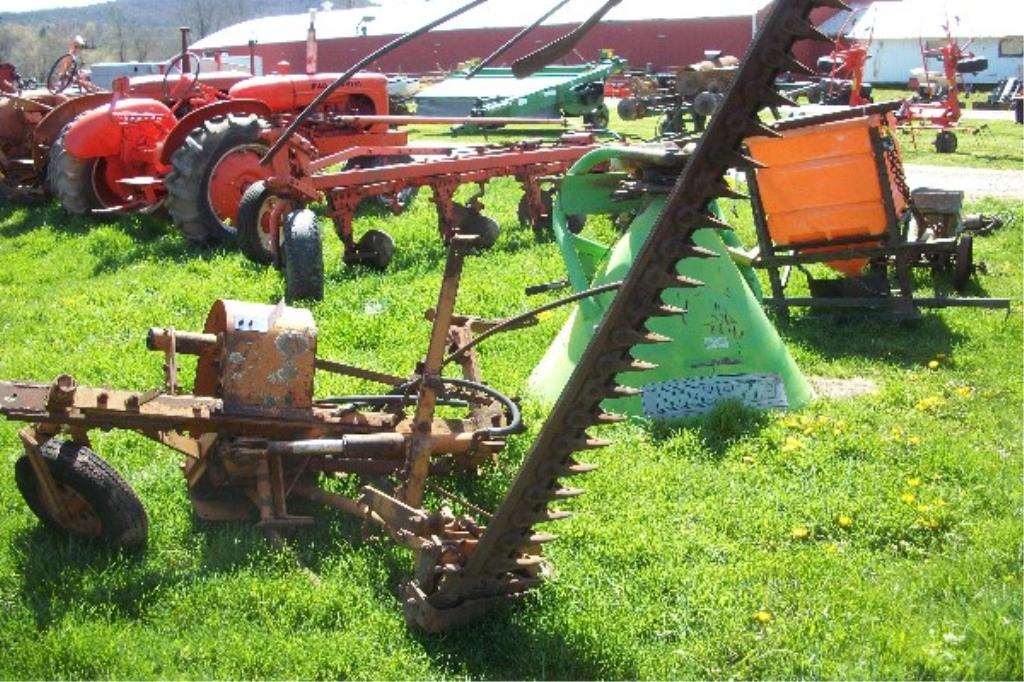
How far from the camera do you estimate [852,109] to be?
625 centimetres

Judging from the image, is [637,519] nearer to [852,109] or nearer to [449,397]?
[449,397]

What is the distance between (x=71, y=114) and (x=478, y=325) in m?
9.96

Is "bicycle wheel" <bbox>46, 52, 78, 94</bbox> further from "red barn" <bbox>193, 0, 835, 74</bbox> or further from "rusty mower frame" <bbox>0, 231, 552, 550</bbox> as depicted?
"red barn" <bbox>193, 0, 835, 74</bbox>

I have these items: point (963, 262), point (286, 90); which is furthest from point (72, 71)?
point (963, 262)

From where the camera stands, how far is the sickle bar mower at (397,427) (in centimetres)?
271

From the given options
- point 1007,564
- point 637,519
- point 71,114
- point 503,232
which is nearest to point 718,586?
point 637,519

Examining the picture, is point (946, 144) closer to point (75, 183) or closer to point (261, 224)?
point (261, 224)

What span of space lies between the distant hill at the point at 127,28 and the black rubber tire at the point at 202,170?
1300cm

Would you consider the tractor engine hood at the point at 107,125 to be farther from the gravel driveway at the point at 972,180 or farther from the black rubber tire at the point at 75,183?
the gravel driveway at the point at 972,180

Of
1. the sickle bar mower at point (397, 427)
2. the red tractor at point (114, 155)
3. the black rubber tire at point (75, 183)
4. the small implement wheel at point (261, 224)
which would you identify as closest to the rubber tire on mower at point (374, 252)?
the small implement wheel at point (261, 224)

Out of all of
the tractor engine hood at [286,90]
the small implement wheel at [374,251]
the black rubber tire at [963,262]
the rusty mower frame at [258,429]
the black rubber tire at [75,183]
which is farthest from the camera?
→ the tractor engine hood at [286,90]

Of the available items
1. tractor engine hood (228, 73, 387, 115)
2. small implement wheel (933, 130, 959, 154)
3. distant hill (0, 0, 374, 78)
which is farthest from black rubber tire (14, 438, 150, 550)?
distant hill (0, 0, 374, 78)

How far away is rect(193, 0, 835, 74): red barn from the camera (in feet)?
115

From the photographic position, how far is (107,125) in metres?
11.1
